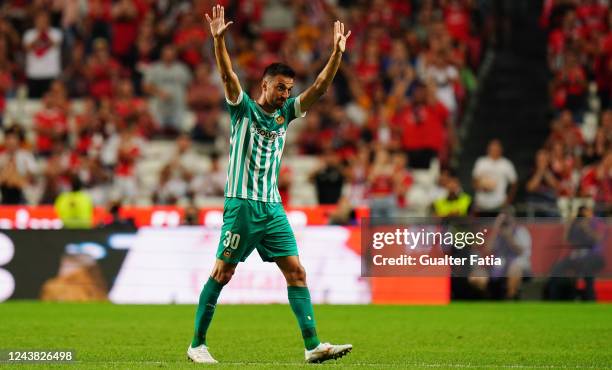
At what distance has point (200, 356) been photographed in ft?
33.0

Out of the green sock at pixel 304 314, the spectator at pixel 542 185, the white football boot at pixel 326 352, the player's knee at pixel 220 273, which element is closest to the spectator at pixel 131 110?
the spectator at pixel 542 185

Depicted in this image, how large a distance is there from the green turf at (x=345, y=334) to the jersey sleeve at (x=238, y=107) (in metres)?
1.87

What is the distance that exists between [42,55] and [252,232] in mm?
16143

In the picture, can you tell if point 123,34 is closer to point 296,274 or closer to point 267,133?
point 267,133

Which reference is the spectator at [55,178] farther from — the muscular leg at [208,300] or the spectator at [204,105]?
the muscular leg at [208,300]

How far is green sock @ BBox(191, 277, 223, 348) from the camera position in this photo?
1020 centimetres

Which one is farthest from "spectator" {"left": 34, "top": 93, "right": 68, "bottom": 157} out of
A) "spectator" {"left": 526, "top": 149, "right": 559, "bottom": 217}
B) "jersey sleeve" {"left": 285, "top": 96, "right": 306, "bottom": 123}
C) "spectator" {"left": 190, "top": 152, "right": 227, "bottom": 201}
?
"jersey sleeve" {"left": 285, "top": 96, "right": 306, "bottom": 123}

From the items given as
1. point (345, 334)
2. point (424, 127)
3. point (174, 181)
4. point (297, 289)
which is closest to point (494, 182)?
point (424, 127)

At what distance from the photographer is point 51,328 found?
13.5m

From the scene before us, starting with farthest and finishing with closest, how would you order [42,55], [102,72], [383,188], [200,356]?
[42,55] → [102,72] → [383,188] → [200,356]

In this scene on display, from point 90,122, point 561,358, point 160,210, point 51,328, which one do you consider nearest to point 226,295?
point 160,210

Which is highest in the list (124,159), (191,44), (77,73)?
(191,44)

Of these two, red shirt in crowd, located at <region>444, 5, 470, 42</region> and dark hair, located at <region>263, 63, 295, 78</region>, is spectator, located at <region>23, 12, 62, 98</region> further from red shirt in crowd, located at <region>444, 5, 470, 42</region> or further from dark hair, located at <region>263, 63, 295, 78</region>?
dark hair, located at <region>263, 63, 295, 78</region>

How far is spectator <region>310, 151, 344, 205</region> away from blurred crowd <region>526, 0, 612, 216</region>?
3.04 m
